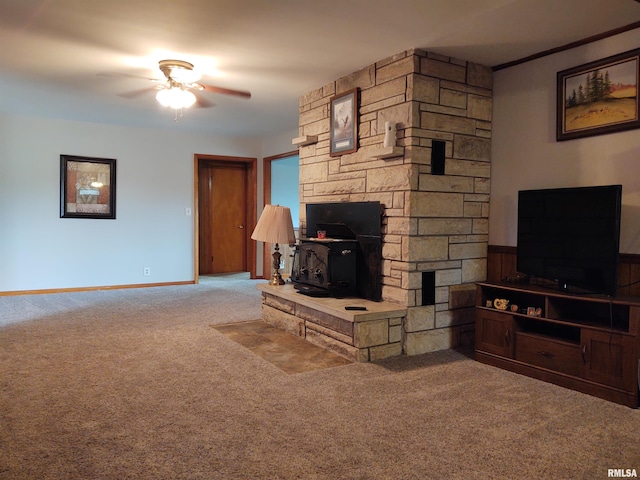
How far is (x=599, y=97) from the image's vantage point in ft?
10.3

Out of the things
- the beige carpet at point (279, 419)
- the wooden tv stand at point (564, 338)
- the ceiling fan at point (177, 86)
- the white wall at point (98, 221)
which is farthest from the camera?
the white wall at point (98, 221)

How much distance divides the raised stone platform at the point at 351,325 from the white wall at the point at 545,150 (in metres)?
1.19

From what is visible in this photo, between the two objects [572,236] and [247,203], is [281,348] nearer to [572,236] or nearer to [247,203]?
[572,236]

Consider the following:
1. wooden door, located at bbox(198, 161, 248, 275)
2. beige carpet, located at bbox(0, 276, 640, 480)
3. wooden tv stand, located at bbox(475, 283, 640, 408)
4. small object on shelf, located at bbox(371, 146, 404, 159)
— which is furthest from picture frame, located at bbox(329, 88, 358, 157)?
wooden door, located at bbox(198, 161, 248, 275)

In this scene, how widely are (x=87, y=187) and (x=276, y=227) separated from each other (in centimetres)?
350

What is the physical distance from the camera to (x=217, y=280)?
24.5ft

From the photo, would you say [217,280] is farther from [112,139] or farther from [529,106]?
[529,106]

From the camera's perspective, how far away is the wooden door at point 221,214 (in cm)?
797

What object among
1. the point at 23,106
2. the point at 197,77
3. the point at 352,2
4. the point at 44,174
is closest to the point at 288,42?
the point at 352,2

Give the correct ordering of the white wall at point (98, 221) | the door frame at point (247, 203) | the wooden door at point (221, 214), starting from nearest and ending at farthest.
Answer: the white wall at point (98, 221) → the door frame at point (247, 203) → the wooden door at point (221, 214)

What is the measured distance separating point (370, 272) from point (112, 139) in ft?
15.0

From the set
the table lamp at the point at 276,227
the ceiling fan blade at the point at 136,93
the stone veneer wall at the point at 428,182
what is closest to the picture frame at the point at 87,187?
the ceiling fan blade at the point at 136,93

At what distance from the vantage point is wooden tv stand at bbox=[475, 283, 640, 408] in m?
2.62

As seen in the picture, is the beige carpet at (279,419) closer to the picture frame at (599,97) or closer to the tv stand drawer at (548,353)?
the tv stand drawer at (548,353)
